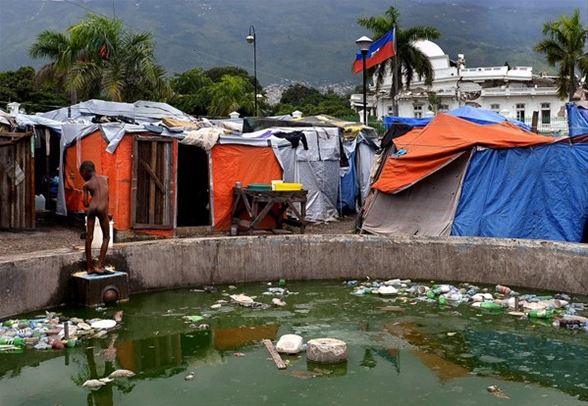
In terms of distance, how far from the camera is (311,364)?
6.18 meters

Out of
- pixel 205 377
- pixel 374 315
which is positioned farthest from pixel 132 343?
pixel 374 315

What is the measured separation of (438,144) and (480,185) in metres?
0.98

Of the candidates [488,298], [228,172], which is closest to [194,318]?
[488,298]

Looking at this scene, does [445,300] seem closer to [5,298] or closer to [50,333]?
[50,333]

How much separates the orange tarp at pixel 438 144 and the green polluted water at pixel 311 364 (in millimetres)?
2983

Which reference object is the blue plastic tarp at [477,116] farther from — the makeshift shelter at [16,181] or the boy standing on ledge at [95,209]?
the makeshift shelter at [16,181]

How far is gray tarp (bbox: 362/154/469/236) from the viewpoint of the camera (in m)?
10.6

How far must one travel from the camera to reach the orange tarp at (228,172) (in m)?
11.9

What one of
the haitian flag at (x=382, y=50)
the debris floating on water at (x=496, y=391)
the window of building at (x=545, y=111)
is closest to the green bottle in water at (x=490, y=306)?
the debris floating on water at (x=496, y=391)

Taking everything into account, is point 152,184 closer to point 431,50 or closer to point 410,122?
point 410,122

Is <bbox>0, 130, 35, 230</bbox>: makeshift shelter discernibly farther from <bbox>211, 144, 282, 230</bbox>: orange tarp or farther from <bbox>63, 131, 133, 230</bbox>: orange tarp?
<bbox>211, 144, 282, 230</bbox>: orange tarp

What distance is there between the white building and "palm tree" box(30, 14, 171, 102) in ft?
110

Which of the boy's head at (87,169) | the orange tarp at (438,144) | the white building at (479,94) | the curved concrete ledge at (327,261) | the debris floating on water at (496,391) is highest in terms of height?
the white building at (479,94)

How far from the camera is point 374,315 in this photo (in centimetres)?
795
